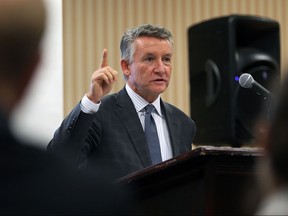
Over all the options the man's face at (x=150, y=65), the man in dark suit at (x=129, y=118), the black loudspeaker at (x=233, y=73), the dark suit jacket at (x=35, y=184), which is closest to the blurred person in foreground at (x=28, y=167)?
the dark suit jacket at (x=35, y=184)

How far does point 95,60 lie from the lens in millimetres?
5379

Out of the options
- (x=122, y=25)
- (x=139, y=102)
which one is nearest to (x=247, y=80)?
(x=139, y=102)

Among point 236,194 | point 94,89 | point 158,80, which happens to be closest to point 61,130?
point 94,89

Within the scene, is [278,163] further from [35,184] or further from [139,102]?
[139,102]

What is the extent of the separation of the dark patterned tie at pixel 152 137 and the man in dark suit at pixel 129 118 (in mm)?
16

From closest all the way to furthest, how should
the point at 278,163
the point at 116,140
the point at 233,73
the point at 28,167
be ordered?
the point at 278,163 < the point at 28,167 < the point at 116,140 < the point at 233,73

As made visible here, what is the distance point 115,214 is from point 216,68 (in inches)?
105

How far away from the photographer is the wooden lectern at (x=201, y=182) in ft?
6.75

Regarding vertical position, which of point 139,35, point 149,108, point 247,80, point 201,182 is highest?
point 139,35

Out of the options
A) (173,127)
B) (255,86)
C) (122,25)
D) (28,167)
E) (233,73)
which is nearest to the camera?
(28,167)

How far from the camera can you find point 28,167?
1.04 metres

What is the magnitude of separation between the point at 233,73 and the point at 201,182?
145cm

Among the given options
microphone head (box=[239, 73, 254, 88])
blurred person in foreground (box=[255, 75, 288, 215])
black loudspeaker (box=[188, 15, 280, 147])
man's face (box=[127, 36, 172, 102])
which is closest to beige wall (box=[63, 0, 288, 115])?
black loudspeaker (box=[188, 15, 280, 147])

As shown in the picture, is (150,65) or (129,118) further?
(150,65)
